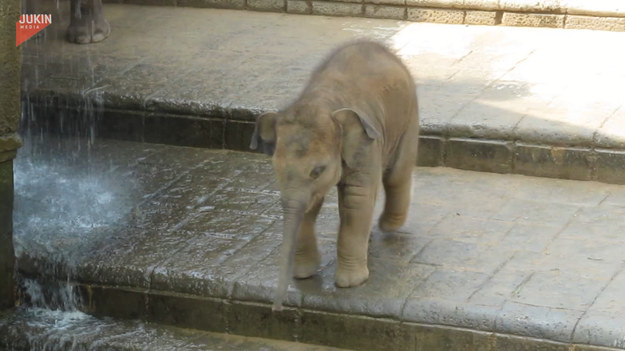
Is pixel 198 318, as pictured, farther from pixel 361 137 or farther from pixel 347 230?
pixel 361 137

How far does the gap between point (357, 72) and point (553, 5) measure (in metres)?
4.22

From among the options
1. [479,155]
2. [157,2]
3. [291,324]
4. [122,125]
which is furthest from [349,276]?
[157,2]

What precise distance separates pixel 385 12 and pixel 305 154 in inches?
205

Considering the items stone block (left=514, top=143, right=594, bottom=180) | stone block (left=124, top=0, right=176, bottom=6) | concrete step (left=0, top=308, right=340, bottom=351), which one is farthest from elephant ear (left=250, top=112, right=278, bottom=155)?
stone block (left=124, top=0, right=176, bottom=6)

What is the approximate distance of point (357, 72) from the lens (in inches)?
227

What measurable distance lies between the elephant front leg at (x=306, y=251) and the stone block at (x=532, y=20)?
449 cm

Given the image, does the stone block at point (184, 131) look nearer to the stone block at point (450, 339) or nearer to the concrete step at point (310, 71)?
the concrete step at point (310, 71)

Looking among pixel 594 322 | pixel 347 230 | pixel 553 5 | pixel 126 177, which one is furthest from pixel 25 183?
pixel 553 5

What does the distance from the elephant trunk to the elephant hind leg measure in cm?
109

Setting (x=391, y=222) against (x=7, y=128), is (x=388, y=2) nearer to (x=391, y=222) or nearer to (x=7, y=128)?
(x=391, y=222)

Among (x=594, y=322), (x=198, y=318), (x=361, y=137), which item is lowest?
(x=198, y=318)

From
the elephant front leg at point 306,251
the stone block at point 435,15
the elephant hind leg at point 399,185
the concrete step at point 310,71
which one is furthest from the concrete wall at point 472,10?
the elephant front leg at point 306,251

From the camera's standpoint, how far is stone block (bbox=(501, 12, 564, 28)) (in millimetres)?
9570

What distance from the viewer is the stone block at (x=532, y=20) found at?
9570 millimetres
